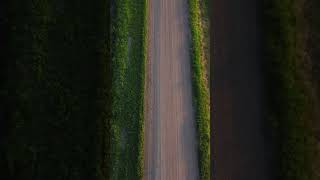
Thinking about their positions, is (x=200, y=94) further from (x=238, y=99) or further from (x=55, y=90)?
(x=55, y=90)

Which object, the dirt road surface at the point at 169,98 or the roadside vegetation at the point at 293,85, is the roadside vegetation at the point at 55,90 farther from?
the roadside vegetation at the point at 293,85

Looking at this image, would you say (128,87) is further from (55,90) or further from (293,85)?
(293,85)

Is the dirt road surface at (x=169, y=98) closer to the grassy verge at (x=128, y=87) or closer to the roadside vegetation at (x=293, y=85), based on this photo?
A: the grassy verge at (x=128, y=87)

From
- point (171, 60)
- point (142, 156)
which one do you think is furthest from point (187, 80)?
point (142, 156)

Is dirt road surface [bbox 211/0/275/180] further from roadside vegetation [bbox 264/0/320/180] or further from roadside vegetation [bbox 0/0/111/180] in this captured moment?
roadside vegetation [bbox 0/0/111/180]

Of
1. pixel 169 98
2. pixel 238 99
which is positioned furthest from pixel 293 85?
pixel 169 98

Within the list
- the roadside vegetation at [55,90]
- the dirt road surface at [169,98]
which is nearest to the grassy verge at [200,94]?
the dirt road surface at [169,98]
